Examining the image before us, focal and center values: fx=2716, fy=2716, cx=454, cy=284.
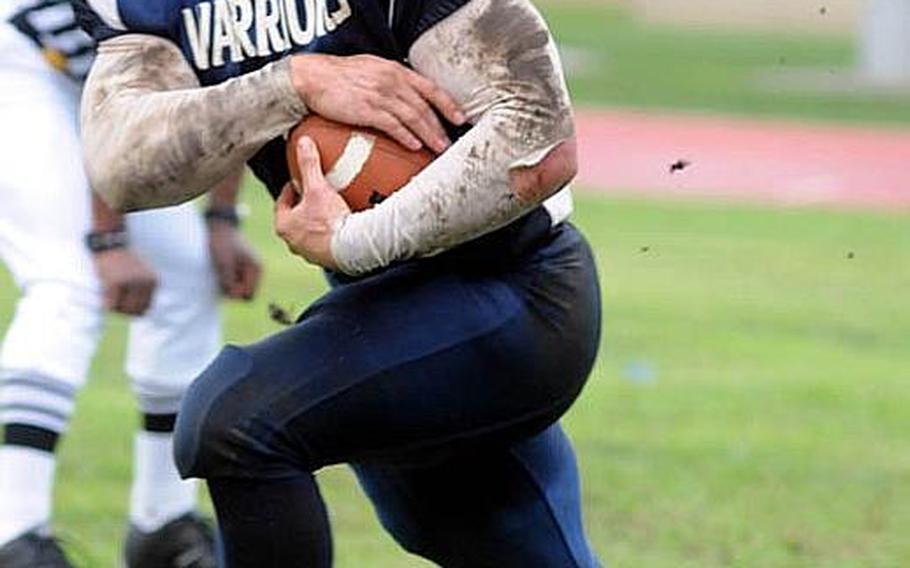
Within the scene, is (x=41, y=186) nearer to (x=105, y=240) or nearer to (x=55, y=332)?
(x=105, y=240)

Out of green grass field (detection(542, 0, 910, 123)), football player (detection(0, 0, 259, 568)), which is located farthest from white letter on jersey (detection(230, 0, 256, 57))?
green grass field (detection(542, 0, 910, 123))

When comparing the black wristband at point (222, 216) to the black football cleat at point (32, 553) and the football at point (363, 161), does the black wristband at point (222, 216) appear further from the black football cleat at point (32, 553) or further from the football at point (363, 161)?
the football at point (363, 161)

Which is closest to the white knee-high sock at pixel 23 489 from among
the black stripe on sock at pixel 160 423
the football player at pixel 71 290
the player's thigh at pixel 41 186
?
the football player at pixel 71 290

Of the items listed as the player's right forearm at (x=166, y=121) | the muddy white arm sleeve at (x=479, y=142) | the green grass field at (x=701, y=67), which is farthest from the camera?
the green grass field at (x=701, y=67)

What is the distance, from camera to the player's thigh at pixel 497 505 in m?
4.88

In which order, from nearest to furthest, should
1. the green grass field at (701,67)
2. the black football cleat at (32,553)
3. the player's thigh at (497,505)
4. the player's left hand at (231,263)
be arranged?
the player's thigh at (497,505)
the black football cleat at (32,553)
the player's left hand at (231,263)
the green grass field at (701,67)

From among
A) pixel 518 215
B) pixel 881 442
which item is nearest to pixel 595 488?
pixel 881 442

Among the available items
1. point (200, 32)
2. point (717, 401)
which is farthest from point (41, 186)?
point (717, 401)

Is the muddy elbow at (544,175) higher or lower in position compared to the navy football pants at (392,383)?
higher

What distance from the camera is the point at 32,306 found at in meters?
6.10

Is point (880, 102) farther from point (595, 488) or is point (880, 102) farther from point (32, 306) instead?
point (32, 306)

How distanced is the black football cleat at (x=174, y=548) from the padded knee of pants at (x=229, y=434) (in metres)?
1.95

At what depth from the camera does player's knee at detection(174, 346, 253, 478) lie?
443 centimetres

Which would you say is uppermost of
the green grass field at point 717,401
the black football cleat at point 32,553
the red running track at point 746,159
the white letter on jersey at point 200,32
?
the white letter on jersey at point 200,32
